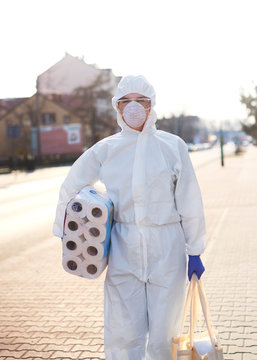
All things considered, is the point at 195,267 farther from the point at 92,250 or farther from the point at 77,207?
the point at 77,207

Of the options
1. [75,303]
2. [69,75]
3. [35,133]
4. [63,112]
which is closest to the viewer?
[75,303]

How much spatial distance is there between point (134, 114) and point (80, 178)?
50 centimetres

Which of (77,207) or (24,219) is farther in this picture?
(24,219)

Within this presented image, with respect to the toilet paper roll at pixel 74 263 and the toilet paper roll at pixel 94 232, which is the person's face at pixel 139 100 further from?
the toilet paper roll at pixel 74 263

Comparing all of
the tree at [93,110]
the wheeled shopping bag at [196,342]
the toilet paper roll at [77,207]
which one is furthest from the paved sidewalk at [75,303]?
the tree at [93,110]

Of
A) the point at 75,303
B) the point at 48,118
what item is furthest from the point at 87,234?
the point at 48,118

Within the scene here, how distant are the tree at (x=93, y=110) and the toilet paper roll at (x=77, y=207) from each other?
200ft

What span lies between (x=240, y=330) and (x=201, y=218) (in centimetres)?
164

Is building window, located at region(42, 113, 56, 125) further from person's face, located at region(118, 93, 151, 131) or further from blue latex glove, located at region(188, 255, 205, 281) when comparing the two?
blue latex glove, located at region(188, 255, 205, 281)

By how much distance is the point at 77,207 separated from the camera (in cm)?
314

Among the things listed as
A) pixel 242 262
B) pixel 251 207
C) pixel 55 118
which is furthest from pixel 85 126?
pixel 242 262

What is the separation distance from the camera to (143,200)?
3162 mm

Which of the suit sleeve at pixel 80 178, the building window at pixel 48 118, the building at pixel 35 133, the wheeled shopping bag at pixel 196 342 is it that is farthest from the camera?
the building window at pixel 48 118

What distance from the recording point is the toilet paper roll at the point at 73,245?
3150 mm
